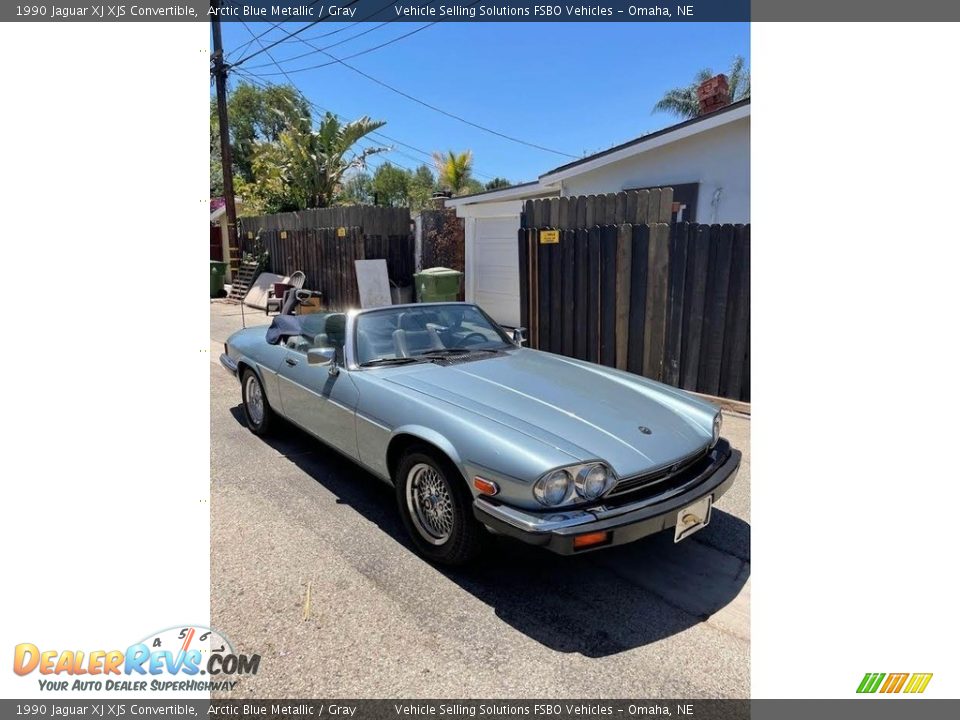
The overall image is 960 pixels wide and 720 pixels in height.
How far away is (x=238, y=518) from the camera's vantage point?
11.0 ft

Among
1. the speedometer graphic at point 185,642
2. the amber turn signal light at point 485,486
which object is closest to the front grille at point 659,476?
the amber turn signal light at point 485,486

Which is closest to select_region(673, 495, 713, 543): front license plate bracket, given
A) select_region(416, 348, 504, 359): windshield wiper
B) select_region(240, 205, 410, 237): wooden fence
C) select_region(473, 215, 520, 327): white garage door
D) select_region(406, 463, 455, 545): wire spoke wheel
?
select_region(406, 463, 455, 545): wire spoke wheel

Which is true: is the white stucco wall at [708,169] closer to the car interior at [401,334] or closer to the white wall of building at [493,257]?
the white wall of building at [493,257]

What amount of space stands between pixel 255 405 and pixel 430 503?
2657 millimetres

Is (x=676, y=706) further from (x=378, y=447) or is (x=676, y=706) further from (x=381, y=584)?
(x=378, y=447)

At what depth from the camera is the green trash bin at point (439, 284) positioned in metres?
10.4

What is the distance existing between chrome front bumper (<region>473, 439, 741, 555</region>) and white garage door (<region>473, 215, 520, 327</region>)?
737 centimetres

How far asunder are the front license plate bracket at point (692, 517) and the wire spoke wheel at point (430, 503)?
1.08 metres

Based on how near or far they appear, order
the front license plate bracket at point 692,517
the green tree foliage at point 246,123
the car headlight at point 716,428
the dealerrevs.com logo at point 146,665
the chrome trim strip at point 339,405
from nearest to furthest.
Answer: the dealerrevs.com logo at point 146,665
the front license plate bracket at point 692,517
the car headlight at point 716,428
the chrome trim strip at point 339,405
the green tree foliage at point 246,123

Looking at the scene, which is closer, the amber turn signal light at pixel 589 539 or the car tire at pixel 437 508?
the amber turn signal light at pixel 589 539

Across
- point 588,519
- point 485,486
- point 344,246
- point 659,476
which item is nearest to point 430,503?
point 485,486

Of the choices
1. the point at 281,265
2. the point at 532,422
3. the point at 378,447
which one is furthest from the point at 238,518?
the point at 281,265

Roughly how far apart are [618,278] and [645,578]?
12.5 feet

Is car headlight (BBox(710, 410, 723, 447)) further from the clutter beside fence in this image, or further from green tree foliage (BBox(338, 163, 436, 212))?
green tree foliage (BBox(338, 163, 436, 212))
